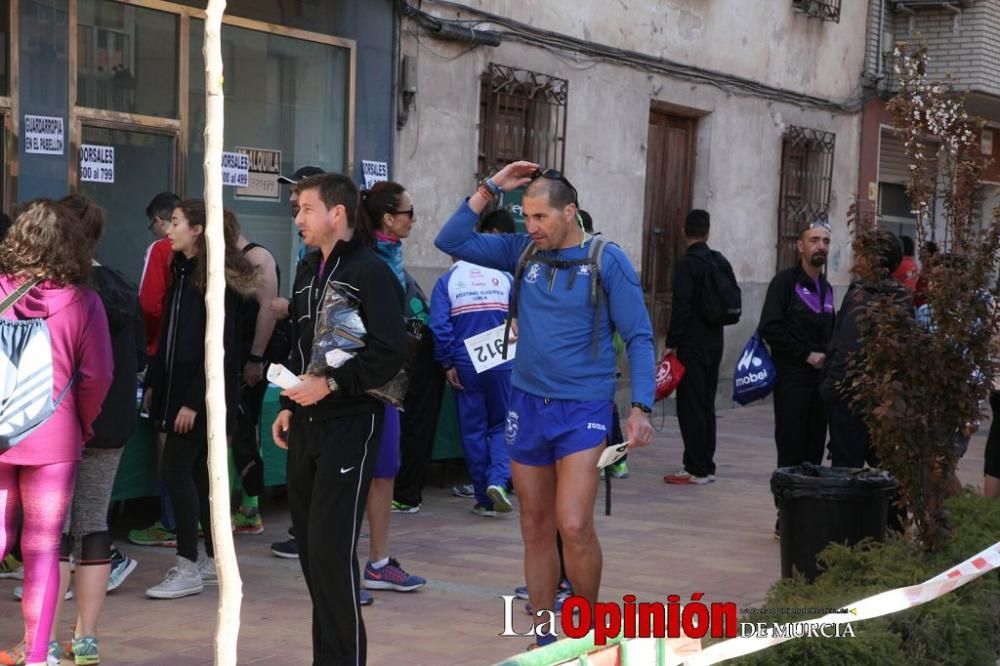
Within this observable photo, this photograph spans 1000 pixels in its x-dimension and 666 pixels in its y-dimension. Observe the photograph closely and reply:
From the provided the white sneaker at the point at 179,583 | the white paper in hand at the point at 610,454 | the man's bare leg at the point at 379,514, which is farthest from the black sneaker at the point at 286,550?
the white paper in hand at the point at 610,454

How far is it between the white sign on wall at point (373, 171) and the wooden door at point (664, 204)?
424 centimetres

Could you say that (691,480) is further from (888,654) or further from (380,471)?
(888,654)

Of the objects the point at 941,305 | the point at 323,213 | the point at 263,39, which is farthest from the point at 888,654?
the point at 263,39

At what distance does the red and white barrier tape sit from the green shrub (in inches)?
3.5

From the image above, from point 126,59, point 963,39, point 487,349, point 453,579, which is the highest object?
point 963,39

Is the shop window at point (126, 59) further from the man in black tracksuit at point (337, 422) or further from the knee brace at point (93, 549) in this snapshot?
the man in black tracksuit at point (337, 422)

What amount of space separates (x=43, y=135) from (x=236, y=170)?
189cm

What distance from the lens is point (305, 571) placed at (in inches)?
204

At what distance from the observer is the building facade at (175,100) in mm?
10180

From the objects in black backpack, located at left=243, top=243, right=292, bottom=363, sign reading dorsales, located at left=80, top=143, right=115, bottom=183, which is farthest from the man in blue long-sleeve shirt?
sign reading dorsales, located at left=80, top=143, right=115, bottom=183

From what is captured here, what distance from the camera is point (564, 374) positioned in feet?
18.8

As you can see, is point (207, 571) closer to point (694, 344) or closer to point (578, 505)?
point (578, 505)

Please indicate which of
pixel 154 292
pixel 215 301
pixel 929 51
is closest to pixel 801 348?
A: pixel 154 292

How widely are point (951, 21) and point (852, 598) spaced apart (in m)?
15.6
